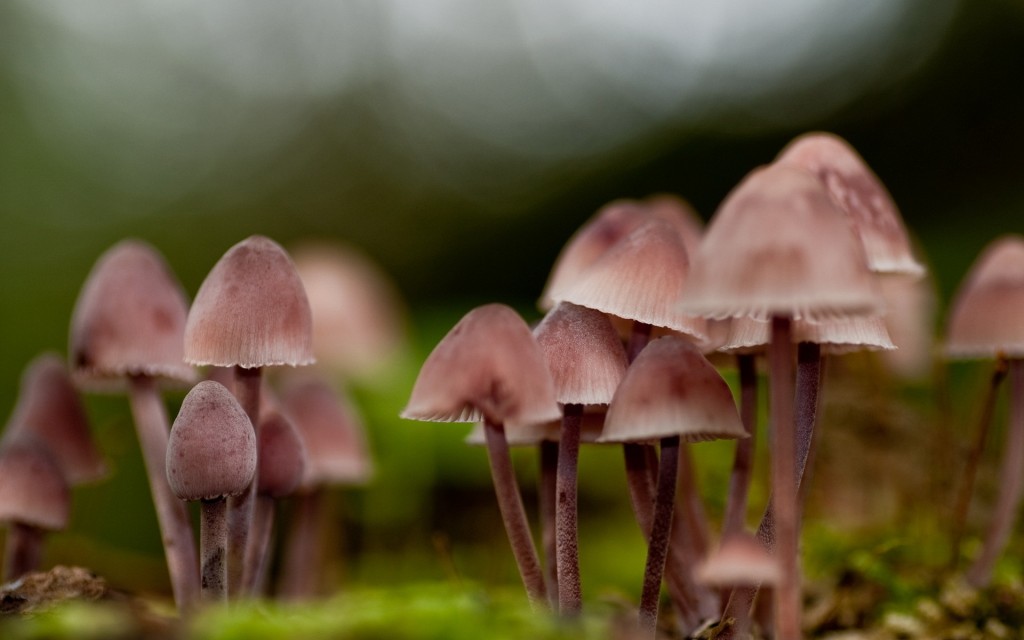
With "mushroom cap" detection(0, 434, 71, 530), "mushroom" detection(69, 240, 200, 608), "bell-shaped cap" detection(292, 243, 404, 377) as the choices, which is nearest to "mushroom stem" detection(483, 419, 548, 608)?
"mushroom" detection(69, 240, 200, 608)

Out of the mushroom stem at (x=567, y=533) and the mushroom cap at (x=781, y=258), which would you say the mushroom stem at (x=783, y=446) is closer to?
the mushroom cap at (x=781, y=258)

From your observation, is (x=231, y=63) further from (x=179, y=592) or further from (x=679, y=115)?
(x=179, y=592)

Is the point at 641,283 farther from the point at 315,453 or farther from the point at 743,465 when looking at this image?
the point at 315,453

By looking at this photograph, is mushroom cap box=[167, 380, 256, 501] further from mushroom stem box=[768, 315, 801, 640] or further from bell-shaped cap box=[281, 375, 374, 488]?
bell-shaped cap box=[281, 375, 374, 488]

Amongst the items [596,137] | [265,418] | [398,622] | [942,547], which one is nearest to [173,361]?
[265,418]

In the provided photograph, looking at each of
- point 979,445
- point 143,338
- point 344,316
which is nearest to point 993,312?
point 979,445
